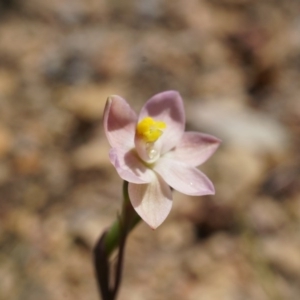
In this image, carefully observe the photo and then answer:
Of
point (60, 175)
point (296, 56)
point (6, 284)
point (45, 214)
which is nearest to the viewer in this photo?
point (6, 284)

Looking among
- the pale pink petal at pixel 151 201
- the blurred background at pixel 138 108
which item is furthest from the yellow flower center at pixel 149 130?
the blurred background at pixel 138 108

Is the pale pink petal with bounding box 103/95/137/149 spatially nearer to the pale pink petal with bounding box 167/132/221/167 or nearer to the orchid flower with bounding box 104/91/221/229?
the orchid flower with bounding box 104/91/221/229

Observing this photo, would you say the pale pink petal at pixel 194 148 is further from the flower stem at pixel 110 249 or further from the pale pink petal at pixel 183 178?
the flower stem at pixel 110 249

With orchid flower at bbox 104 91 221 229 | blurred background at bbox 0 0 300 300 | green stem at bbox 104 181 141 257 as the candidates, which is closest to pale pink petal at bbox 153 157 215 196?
orchid flower at bbox 104 91 221 229

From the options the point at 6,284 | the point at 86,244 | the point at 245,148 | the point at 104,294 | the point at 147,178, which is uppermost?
the point at 147,178

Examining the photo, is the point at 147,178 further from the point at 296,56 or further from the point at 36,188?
the point at 296,56

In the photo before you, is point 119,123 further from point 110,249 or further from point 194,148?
point 110,249

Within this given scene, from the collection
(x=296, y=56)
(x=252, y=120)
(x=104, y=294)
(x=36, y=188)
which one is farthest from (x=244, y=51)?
(x=104, y=294)
